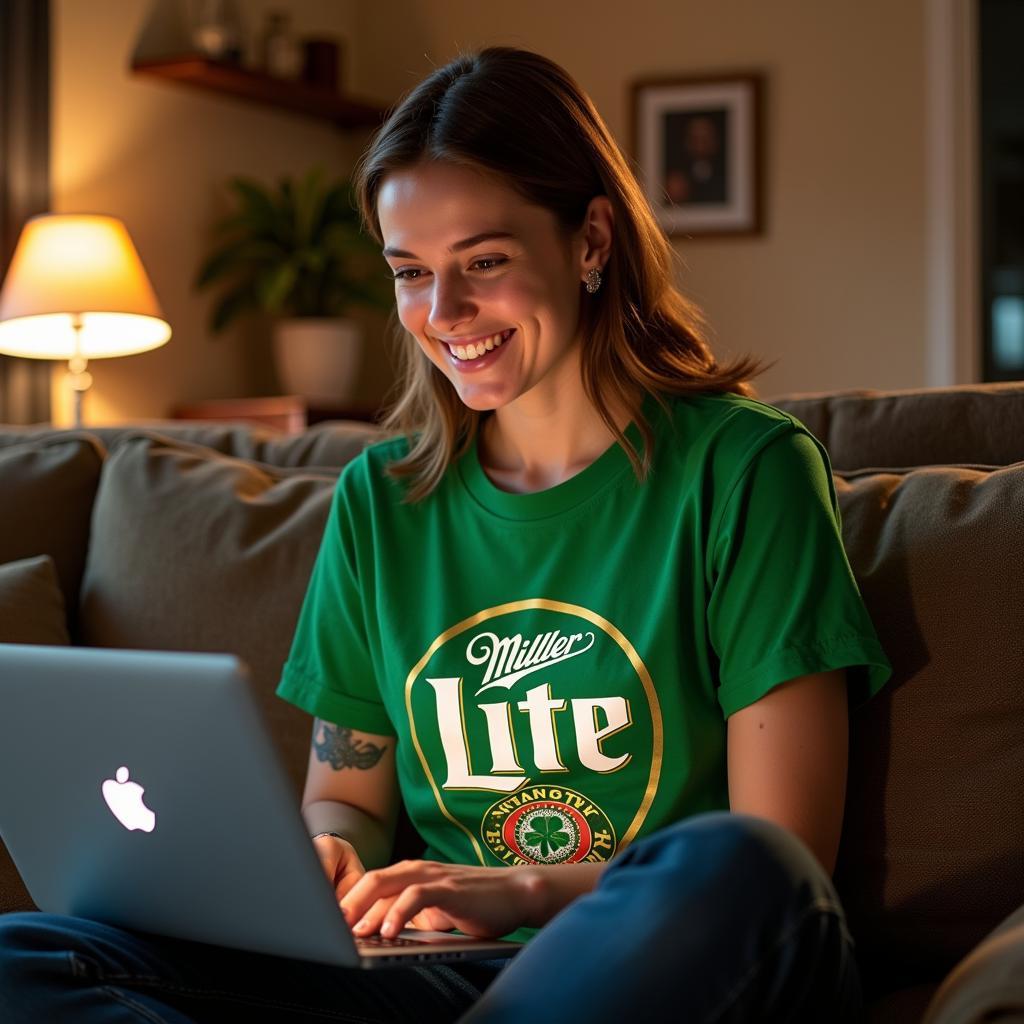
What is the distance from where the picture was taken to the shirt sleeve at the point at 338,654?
147 cm

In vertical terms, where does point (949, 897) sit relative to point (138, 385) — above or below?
below

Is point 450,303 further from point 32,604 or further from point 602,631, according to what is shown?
point 32,604

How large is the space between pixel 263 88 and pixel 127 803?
394 centimetres

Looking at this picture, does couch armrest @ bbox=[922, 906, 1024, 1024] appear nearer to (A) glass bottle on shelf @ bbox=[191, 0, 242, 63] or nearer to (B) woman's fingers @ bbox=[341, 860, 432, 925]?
(B) woman's fingers @ bbox=[341, 860, 432, 925]

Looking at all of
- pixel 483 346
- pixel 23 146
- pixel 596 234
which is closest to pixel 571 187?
pixel 596 234

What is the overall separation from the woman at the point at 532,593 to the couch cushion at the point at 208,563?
109mm

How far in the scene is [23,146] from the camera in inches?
Answer: 153

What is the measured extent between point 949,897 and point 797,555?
0.32 metres

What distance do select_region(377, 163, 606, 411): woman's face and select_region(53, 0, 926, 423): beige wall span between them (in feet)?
10.6

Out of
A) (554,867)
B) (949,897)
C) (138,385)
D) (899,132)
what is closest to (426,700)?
(554,867)

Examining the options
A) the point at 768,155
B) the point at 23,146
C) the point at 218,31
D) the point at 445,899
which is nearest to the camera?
the point at 445,899

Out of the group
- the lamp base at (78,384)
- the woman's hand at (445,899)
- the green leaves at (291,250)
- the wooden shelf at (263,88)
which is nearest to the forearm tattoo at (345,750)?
the woman's hand at (445,899)

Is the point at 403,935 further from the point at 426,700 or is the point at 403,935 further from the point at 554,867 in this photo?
the point at 426,700

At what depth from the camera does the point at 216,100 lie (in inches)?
183
